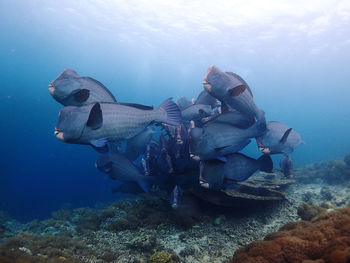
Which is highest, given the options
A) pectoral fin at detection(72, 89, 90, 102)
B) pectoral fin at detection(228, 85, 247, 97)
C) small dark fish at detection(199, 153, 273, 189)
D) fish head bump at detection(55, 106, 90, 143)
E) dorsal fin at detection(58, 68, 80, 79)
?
pectoral fin at detection(228, 85, 247, 97)

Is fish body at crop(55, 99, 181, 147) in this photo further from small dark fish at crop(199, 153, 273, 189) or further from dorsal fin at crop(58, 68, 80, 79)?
dorsal fin at crop(58, 68, 80, 79)

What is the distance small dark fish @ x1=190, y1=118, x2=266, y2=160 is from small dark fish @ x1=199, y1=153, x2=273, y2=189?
20 centimetres

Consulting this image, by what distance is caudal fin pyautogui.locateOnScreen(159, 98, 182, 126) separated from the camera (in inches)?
144

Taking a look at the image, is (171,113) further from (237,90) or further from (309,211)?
(309,211)

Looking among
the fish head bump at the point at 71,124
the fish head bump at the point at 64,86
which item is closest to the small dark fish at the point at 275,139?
the fish head bump at the point at 71,124

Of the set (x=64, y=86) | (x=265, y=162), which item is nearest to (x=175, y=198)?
(x=265, y=162)

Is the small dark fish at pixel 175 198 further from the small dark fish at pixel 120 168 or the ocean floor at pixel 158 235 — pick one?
the small dark fish at pixel 120 168

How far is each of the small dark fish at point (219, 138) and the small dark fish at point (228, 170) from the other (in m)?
0.20

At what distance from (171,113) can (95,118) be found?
142cm

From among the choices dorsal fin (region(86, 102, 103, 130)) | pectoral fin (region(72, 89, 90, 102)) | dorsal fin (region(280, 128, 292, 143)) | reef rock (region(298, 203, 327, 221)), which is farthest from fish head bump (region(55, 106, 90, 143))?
reef rock (region(298, 203, 327, 221))

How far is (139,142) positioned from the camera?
6.46 metres

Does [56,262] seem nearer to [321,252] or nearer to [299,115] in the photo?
[321,252]

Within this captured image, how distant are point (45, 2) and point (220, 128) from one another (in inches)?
1805

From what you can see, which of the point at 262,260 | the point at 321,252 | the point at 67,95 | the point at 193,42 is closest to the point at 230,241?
the point at 262,260
